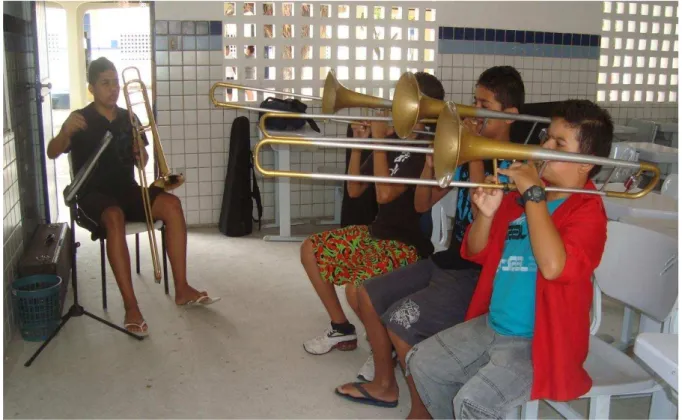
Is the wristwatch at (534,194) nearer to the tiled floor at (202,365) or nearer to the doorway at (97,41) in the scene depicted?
the tiled floor at (202,365)

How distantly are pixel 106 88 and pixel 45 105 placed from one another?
104 centimetres

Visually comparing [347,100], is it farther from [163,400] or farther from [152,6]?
[152,6]

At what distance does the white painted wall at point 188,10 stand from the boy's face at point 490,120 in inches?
102

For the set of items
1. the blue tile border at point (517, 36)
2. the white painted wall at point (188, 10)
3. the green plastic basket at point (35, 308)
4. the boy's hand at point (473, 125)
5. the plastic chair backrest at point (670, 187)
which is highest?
the white painted wall at point (188, 10)

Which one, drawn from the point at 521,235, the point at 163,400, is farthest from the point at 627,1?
the point at 163,400

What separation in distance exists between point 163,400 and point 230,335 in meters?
0.58

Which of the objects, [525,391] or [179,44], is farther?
[179,44]

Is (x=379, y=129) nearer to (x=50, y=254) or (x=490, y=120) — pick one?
(x=490, y=120)

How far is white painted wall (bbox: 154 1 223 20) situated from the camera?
166 inches

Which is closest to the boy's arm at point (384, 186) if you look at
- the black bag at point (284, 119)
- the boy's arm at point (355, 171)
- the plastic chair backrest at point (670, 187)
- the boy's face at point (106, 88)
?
the boy's arm at point (355, 171)

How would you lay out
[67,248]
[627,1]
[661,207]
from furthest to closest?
[627,1]
[67,248]
[661,207]

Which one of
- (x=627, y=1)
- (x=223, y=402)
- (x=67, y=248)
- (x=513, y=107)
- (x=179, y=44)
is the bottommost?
(x=223, y=402)

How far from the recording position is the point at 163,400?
2.33 meters

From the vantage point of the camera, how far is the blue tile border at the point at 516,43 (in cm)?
484
